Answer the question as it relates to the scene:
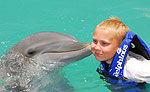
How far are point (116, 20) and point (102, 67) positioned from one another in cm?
114

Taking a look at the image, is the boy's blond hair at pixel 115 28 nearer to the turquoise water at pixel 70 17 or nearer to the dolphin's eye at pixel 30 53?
the dolphin's eye at pixel 30 53

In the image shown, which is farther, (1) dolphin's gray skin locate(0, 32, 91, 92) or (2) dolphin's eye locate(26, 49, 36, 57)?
(2) dolphin's eye locate(26, 49, 36, 57)

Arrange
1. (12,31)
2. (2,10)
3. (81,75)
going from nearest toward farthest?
(81,75) < (12,31) < (2,10)

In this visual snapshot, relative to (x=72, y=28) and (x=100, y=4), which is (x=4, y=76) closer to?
(x=72, y=28)

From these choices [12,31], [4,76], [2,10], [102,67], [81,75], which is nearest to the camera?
[102,67]

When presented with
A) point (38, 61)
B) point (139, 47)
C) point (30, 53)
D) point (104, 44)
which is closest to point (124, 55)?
point (139, 47)

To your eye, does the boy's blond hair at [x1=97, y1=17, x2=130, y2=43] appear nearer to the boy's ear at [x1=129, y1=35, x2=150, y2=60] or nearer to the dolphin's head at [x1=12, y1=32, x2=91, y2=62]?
the boy's ear at [x1=129, y1=35, x2=150, y2=60]

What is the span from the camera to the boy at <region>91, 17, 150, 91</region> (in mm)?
4957

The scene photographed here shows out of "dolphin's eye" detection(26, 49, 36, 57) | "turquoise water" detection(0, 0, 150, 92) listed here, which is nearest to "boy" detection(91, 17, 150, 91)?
"dolphin's eye" detection(26, 49, 36, 57)

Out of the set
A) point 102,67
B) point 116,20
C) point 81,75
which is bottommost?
point 81,75

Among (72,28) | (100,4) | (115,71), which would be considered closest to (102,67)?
(115,71)

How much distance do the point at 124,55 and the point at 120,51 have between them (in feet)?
0.37

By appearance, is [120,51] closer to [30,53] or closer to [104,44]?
[104,44]

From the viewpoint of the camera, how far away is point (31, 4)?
1238 cm
